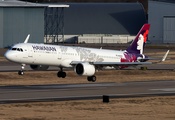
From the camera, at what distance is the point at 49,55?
4788 cm

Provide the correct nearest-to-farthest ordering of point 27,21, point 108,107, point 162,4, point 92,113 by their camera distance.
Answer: point 92,113
point 108,107
point 27,21
point 162,4

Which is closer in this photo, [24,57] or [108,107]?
[108,107]

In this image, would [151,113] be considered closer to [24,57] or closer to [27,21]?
[24,57]

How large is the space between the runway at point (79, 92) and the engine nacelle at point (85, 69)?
190 centimetres

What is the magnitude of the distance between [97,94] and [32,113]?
1347 cm

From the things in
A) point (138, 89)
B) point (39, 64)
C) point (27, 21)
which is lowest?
point (138, 89)

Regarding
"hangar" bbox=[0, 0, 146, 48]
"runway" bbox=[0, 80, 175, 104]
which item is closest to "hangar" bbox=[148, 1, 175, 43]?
"hangar" bbox=[0, 0, 146, 48]

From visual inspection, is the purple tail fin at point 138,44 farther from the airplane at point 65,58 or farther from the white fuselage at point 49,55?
the white fuselage at point 49,55

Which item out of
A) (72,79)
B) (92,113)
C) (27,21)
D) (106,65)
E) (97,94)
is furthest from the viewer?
(27,21)

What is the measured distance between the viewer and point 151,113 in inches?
1192

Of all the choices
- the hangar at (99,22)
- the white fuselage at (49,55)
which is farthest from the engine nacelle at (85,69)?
the hangar at (99,22)

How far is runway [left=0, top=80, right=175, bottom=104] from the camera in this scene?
1512 inches

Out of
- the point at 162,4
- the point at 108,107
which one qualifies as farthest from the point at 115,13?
the point at 108,107

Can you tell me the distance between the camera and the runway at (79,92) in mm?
38406
